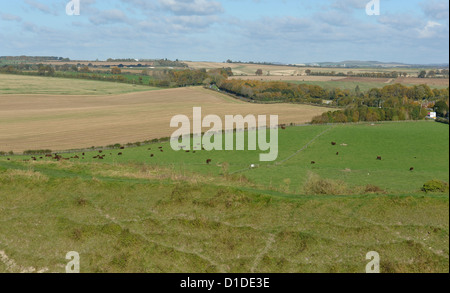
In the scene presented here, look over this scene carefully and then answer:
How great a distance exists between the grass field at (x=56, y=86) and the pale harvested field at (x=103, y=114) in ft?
21.6

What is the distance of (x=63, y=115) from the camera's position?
8456 centimetres

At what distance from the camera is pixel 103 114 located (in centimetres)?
8900

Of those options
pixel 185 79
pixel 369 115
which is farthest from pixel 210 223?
pixel 185 79

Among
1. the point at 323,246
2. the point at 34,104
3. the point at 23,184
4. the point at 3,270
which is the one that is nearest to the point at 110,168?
the point at 23,184

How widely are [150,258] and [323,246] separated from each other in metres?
8.51

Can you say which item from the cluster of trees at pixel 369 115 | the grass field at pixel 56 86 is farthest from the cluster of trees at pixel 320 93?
the grass field at pixel 56 86

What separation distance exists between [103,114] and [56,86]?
4017 cm

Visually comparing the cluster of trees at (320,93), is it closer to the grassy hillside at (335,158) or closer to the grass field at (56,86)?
the grass field at (56,86)

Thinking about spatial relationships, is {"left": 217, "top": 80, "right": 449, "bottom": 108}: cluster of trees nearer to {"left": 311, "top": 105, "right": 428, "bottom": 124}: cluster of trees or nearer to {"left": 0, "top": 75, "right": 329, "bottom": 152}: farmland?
{"left": 0, "top": 75, "right": 329, "bottom": 152}: farmland

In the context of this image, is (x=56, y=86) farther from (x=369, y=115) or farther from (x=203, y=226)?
(x=203, y=226)

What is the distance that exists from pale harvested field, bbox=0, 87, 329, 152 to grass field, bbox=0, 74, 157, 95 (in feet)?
21.6

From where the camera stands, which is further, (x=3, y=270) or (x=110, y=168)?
(x=110, y=168)

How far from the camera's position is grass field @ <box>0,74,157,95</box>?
10606cm
